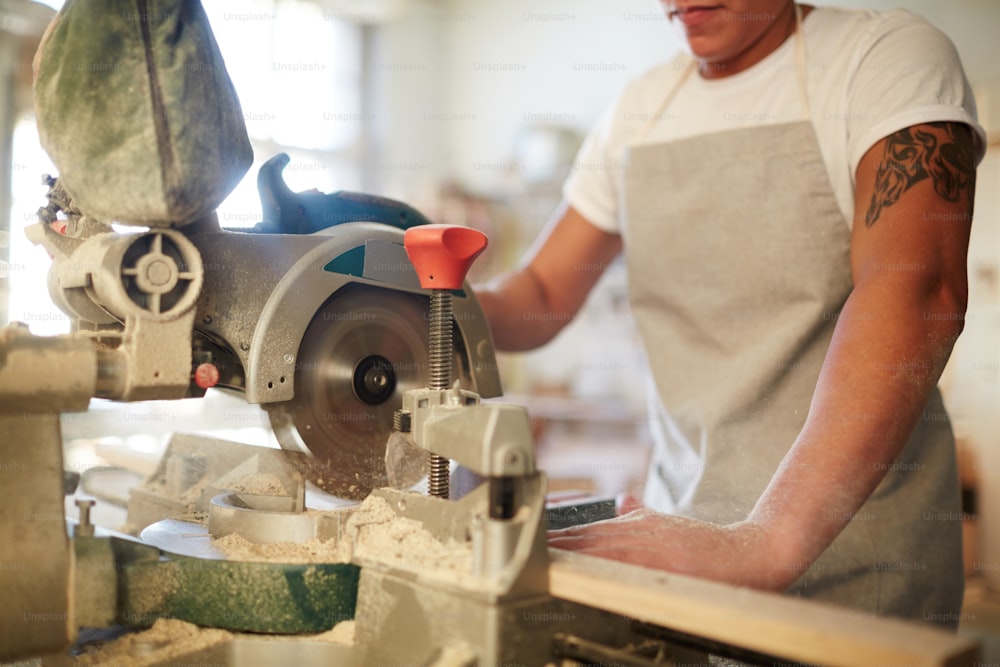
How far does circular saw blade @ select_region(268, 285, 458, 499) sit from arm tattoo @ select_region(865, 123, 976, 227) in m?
0.79

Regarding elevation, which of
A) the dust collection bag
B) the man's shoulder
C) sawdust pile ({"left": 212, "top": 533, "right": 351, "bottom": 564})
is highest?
the man's shoulder

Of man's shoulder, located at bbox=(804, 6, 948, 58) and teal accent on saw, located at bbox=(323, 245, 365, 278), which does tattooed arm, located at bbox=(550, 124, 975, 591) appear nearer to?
man's shoulder, located at bbox=(804, 6, 948, 58)

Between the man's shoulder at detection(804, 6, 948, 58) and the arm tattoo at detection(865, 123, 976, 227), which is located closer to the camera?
the arm tattoo at detection(865, 123, 976, 227)

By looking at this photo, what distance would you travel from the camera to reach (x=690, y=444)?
169 centimetres

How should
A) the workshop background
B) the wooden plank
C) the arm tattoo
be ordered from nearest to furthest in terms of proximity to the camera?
1. the wooden plank
2. the arm tattoo
3. the workshop background

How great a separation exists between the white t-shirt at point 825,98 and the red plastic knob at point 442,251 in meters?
0.78

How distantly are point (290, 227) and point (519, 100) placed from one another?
6277mm

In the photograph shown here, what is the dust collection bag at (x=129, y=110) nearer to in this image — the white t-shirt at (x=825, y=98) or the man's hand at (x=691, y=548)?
the man's hand at (x=691, y=548)

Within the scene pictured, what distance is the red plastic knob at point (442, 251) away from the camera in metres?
0.96

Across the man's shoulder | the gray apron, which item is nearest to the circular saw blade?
the gray apron

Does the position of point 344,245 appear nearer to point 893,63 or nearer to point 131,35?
point 131,35

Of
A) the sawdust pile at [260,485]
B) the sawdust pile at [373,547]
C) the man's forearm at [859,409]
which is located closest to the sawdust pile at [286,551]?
the sawdust pile at [373,547]

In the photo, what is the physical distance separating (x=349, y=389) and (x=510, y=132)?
20.8 ft

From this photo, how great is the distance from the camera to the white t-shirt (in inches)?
52.7
